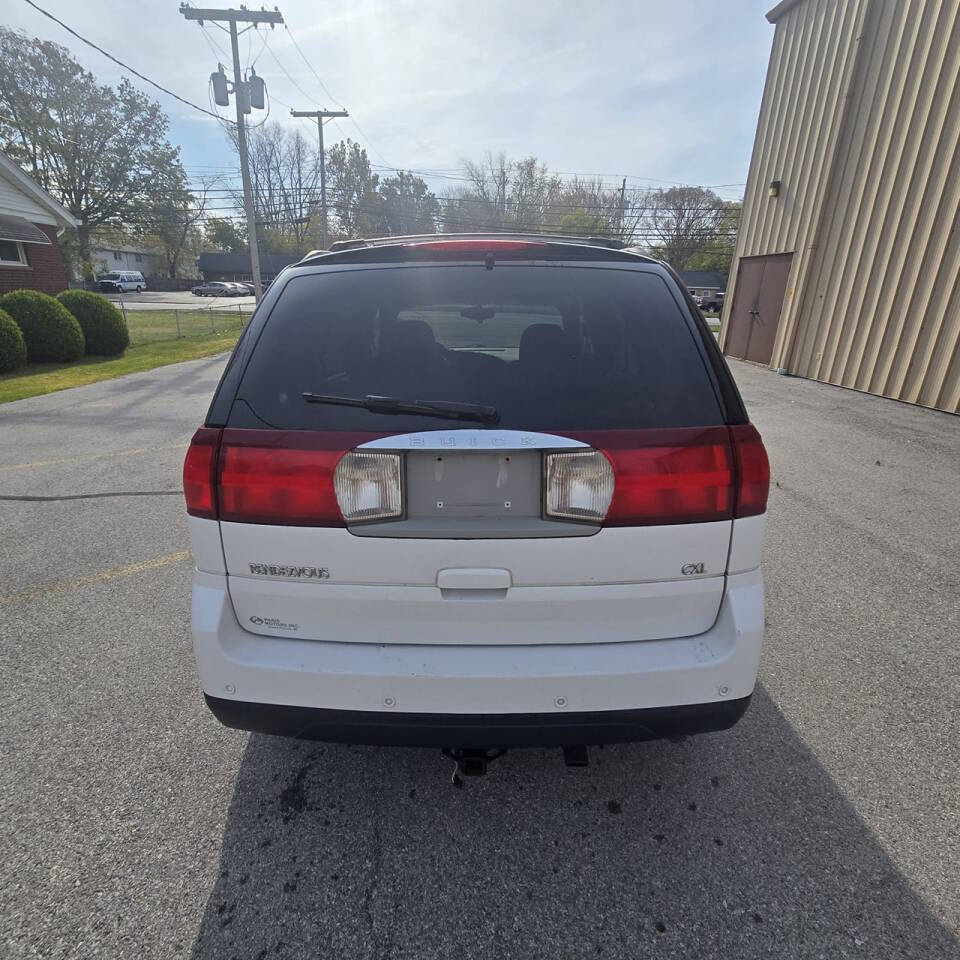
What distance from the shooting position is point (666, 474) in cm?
151

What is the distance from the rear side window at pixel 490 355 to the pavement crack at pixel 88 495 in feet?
12.9

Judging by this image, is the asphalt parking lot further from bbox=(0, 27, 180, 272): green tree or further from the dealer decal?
bbox=(0, 27, 180, 272): green tree

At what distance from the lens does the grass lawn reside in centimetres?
975

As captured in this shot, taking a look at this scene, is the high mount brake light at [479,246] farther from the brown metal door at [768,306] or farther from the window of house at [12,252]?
the window of house at [12,252]

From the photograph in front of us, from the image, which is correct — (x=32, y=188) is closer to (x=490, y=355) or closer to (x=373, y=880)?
(x=490, y=355)

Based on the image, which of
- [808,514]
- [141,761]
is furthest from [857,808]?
[808,514]

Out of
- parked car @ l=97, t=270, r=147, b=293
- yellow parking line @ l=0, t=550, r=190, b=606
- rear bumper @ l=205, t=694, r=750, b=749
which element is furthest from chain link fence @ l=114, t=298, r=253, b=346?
parked car @ l=97, t=270, r=147, b=293

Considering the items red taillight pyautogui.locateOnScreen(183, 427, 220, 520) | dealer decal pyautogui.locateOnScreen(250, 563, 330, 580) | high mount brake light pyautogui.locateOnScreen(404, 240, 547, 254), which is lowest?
dealer decal pyautogui.locateOnScreen(250, 563, 330, 580)

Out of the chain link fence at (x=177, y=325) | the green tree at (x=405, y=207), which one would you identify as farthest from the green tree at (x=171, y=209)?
the chain link fence at (x=177, y=325)

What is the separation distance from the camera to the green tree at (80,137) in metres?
40.2

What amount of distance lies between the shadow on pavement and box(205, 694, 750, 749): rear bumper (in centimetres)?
44

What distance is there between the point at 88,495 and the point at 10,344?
27.2 ft

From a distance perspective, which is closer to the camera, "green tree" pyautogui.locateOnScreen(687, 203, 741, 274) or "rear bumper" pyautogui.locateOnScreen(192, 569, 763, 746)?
"rear bumper" pyautogui.locateOnScreen(192, 569, 763, 746)

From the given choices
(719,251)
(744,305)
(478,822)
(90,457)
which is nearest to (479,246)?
(478,822)
